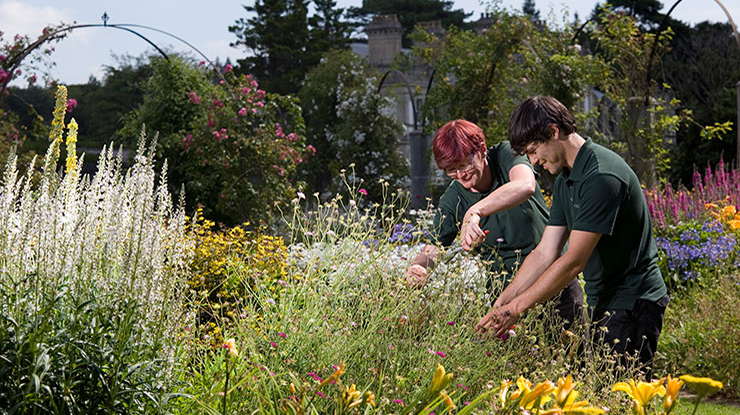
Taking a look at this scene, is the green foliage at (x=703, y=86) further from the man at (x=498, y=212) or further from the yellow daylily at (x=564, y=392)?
the yellow daylily at (x=564, y=392)

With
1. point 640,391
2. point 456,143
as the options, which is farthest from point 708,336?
point 640,391

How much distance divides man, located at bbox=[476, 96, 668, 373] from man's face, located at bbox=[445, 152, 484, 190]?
1.52ft

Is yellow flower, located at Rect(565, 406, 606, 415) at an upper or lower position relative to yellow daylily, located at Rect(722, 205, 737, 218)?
upper

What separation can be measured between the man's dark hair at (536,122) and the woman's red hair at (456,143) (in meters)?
0.48

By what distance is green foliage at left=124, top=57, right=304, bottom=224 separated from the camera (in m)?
11.3

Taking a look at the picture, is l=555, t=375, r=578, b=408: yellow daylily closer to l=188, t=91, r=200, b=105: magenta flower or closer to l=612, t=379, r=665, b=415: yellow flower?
l=612, t=379, r=665, b=415: yellow flower

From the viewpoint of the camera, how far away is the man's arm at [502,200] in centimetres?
296

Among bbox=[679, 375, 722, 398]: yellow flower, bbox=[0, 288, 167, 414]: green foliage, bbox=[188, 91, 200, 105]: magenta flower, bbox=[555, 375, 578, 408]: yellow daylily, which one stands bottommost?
bbox=[0, 288, 167, 414]: green foliage

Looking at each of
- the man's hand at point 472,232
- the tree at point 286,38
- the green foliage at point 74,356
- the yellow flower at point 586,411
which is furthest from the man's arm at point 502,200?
the tree at point 286,38

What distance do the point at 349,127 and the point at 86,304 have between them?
66.1 ft

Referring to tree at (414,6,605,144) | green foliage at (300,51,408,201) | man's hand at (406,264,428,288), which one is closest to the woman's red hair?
man's hand at (406,264,428,288)

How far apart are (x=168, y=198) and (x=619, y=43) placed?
1101 cm

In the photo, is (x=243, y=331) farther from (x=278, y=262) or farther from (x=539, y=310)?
(x=278, y=262)

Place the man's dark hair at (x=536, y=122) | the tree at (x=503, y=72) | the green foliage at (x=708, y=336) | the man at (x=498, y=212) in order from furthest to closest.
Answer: the tree at (x=503, y=72) < the green foliage at (x=708, y=336) < the man at (x=498, y=212) < the man's dark hair at (x=536, y=122)
